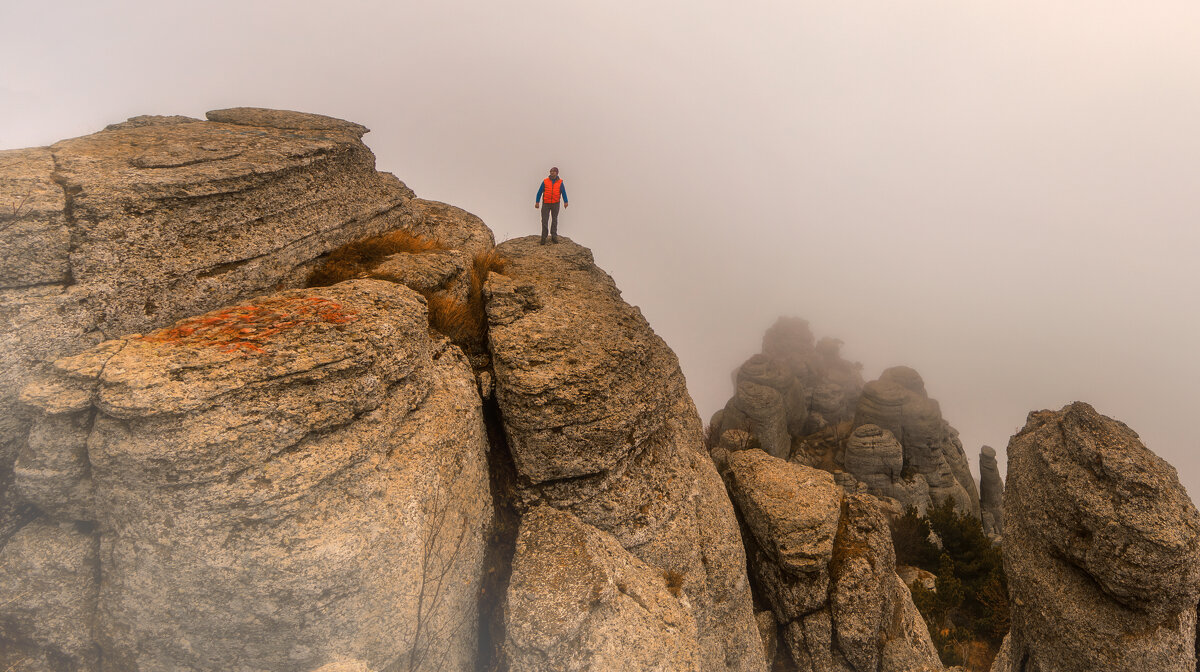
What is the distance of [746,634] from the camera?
12789 mm

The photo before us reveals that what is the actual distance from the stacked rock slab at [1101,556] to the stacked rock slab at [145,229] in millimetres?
18248

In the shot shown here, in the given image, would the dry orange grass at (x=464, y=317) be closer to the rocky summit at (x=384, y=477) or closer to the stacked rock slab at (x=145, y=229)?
the rocky summit at (x=384, y=477)

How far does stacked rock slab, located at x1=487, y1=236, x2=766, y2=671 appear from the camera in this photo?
35.2 feet

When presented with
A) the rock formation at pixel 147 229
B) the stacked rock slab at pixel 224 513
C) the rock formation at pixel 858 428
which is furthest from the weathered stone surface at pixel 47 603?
the rock formation at pixel 858 428

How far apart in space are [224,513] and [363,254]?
7.40 metres

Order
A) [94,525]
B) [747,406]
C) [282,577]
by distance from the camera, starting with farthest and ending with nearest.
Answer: [747,406], [94,525], [282,577]

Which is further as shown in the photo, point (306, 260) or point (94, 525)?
point (306, 260)

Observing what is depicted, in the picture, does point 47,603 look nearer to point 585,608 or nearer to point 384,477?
point 384,477

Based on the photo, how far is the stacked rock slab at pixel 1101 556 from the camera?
10352 millimetres

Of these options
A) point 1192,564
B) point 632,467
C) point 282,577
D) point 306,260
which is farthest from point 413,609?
point 1192,564

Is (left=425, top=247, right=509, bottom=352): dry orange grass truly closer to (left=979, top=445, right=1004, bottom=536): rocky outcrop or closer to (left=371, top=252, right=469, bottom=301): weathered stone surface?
(left=371, top=252, right=469, bottom=301): weathered stone surface

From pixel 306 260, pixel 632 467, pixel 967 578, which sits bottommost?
pixel 967 578

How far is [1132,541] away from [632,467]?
10.3 m

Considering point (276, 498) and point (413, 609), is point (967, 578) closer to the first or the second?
point (413, 609)
